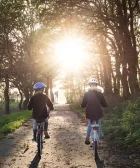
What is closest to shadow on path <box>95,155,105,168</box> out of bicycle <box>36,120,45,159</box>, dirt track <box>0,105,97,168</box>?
dirt track <box>0,105,97,168</box>

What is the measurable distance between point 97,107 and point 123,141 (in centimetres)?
201

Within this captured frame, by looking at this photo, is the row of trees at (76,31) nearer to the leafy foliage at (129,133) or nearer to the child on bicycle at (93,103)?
the leafy foliage at (129,133)

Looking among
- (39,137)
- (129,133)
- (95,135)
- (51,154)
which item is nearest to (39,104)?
(39,137)

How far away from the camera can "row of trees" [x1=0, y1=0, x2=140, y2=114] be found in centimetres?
2131

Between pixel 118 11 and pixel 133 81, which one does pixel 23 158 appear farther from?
pixel 118 11

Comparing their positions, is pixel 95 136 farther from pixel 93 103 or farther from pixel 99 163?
pixel 93 103

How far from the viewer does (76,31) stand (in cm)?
2434

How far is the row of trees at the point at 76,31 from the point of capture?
69.9 feet

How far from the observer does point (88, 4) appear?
22.1m


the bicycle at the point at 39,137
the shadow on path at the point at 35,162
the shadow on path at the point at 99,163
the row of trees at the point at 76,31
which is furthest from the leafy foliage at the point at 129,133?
the row of trees at the point at 76,31

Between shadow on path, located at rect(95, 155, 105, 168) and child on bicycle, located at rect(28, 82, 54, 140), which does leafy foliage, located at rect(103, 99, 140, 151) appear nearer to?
shadow on path, located at rect(95, 155, 105, 168)

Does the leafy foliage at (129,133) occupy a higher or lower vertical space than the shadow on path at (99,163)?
higher

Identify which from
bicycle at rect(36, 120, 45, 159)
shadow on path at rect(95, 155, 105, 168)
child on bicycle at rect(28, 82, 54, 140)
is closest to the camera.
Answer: shadow on path at rect(95, 155, 105, 168)

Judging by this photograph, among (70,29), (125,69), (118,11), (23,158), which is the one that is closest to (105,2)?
(118,11)
